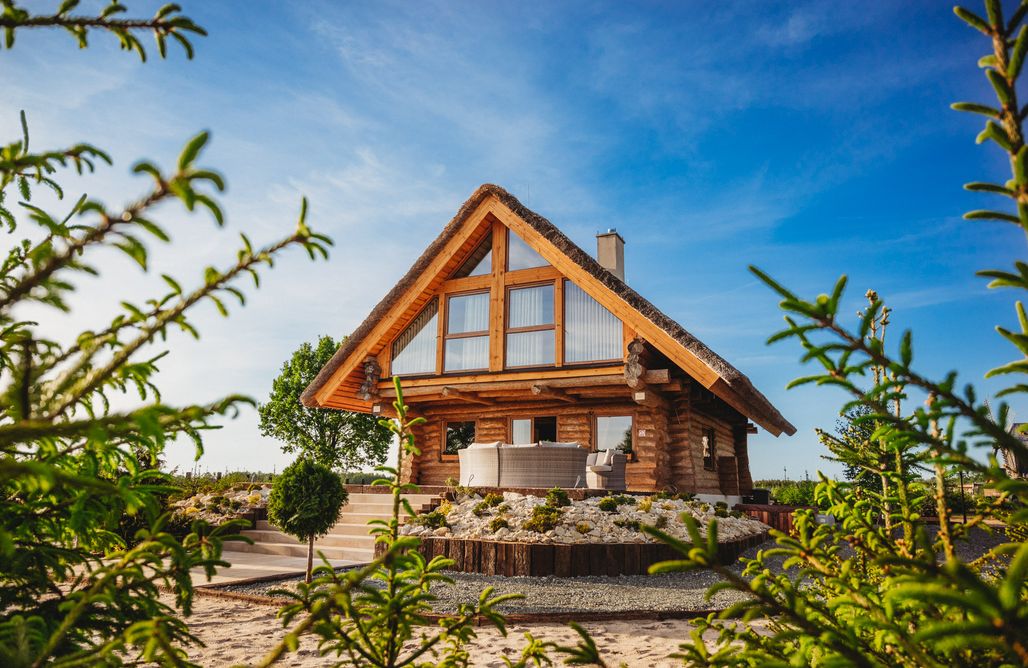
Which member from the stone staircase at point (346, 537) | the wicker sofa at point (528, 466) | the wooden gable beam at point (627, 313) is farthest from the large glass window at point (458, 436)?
the wooden gable beam at point (627, 313)

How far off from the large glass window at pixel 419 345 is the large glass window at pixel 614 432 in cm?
434

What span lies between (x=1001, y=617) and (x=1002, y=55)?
3.09ft

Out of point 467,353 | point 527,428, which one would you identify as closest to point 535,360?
point 467,353

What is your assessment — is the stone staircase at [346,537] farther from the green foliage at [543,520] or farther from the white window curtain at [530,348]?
the white window curtain at [530,348]

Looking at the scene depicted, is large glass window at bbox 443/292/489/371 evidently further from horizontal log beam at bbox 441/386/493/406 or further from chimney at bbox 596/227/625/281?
chimney at bbox 596/227/625/281

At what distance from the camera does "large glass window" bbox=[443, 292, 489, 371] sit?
1535 cm

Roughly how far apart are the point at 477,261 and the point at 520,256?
1.38 m

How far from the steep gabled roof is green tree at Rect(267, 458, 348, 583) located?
23.9ft

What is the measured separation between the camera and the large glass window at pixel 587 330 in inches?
547

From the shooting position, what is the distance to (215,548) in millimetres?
1552

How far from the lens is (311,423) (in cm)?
3488

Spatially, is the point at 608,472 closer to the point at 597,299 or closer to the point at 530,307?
the point at 597,299

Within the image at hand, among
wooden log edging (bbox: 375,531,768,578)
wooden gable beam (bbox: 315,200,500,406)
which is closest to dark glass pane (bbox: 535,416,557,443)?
wooden gable beam (bbox: 315,200,500,406)

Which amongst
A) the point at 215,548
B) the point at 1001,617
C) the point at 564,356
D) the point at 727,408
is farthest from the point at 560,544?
the point at 727,408
